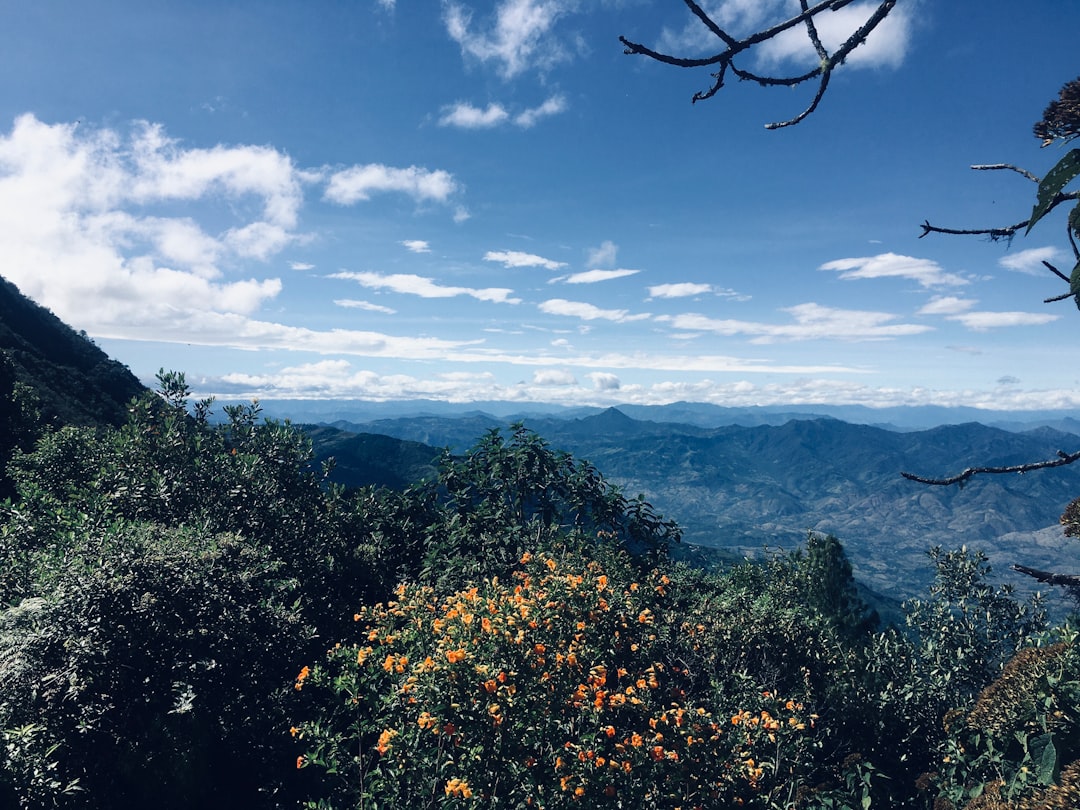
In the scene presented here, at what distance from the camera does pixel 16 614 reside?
6.73 m

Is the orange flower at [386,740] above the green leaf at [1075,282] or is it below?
below

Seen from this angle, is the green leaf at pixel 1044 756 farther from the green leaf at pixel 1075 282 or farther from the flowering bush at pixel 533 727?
the green leaf at pixel 1075 282

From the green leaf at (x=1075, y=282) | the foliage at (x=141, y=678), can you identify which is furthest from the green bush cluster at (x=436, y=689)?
the green leaf at (x=1075, y=282)

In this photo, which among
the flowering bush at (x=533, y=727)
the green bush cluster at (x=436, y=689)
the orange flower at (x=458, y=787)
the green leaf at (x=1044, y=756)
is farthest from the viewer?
the green bush cluster at (x=436, y=689)

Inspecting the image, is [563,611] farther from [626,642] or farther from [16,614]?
[16,614]

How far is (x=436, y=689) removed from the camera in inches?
228

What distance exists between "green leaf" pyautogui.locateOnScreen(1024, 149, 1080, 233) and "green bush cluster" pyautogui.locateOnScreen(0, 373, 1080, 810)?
524 centimetres

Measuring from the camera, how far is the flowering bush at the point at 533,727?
5.74m

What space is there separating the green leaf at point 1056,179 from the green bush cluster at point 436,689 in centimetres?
524

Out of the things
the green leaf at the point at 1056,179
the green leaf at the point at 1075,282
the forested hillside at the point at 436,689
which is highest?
the green leaf at the point at 1056,179

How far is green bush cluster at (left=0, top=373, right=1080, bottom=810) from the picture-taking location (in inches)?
231

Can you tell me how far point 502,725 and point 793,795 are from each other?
433 centimetres

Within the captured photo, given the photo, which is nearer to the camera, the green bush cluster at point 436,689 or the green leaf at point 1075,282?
the green leaf at point 1075,282

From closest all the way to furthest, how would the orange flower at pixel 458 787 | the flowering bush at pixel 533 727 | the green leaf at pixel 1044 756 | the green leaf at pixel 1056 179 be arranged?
the green leaf at pixel 1056 179
the orange flower at pixel 458 787
the green leaf at pixel 1044 756
the flowering bush at pixel 533 727
